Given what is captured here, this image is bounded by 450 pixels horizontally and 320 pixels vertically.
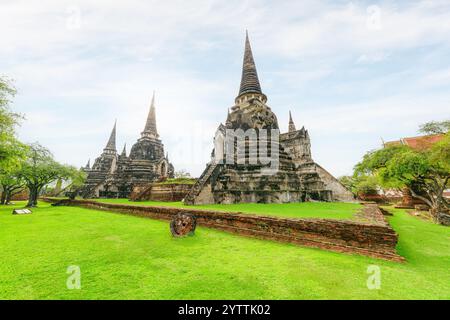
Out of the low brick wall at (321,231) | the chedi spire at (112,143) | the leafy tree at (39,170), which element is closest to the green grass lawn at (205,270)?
the low brick wall at (321,231)

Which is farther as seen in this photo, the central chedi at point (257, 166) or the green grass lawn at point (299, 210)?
the central chedi at point (257, 166)

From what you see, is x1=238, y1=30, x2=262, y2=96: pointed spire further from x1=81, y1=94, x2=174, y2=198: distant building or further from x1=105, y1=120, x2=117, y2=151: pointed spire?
x1=105, y1=120, x2=117, y2=151: pointed spire

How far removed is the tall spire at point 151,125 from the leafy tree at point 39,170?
1203 centimetres

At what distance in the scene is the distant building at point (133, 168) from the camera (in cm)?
2389

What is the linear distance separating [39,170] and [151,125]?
15.5 meters

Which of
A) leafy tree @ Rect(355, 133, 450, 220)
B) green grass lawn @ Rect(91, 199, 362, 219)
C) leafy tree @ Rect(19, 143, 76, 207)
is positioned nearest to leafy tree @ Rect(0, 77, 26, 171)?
leafy tree @ Rect(19, 143, 76, 207)

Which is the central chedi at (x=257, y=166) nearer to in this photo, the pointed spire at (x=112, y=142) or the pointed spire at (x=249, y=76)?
the pointed spire at (x=249, y=76)

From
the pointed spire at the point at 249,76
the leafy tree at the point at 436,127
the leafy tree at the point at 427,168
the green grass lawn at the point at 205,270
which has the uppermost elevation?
the pointed spire at the point at 249,76

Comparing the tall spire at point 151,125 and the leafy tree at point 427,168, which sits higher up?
the tall spire at point 151,125

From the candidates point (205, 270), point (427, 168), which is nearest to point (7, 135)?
point (205, 270)

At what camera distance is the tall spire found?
28547 millimetres

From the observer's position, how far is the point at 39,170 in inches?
618

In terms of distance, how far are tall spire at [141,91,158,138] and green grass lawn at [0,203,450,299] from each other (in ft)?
82.1
